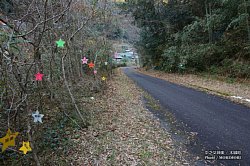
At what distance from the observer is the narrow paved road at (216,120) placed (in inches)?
187

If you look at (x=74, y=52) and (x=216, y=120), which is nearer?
(x=216, y=120)

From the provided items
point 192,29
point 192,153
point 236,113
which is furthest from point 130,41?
point 192,153

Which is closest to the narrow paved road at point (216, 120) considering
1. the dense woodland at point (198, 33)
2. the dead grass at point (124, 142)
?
the dead grass at point (124, 142)

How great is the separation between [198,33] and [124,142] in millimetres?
15383

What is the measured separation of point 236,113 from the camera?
22.7ft

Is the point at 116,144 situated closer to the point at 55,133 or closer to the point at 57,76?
the point at 55,133

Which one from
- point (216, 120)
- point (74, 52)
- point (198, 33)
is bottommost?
point (216, 120)

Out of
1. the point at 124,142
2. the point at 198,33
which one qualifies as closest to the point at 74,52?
the point at 124,142

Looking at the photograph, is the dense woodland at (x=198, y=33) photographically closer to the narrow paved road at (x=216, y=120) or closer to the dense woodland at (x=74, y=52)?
the dense woodland at (x=74, y=52)

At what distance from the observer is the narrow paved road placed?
4.74 metres

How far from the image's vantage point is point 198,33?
720 inches

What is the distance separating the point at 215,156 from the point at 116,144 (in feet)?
6.75

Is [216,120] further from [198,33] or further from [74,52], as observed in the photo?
[198,33]

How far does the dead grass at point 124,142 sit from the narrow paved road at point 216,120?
32.0 inches
